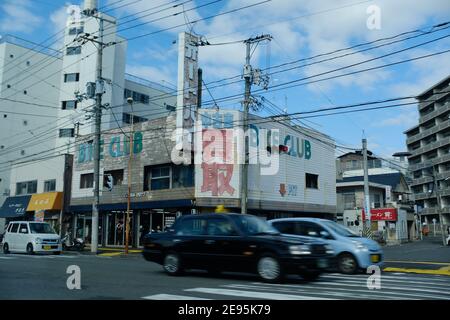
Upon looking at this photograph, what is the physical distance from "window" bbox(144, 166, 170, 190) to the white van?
22.8ft

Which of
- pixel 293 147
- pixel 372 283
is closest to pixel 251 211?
pixel 293 147

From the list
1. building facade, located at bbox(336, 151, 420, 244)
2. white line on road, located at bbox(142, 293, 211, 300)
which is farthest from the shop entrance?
white line on road, located at bbox(142, 293, 211, 300)

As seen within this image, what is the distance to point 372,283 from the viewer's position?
11.4m

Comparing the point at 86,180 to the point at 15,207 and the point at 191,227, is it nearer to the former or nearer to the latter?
the point at 15,207

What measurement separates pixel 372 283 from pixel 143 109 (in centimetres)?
5264

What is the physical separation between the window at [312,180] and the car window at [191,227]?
70.7ft

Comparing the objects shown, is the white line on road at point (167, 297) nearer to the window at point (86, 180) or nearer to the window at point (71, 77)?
the window at point (86, 180)

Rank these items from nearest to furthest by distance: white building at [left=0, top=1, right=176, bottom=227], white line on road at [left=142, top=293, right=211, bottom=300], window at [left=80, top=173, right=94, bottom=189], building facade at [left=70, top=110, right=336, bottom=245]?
1. white line on road at [left=142, top=293, right=211, bottom=300]
2. building facade at [left=70, top=110, right=336, bottom=245]
3. window at [left=80, top=173, right=94, bottom=189]
4. white building at [left=0, top=1, right=176, bottom=227]

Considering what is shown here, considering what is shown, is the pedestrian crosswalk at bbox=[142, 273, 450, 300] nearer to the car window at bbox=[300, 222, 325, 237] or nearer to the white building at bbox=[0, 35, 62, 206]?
the car window at bbox=[300, 222, 325, 237]

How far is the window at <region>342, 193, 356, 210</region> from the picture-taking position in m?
47.4

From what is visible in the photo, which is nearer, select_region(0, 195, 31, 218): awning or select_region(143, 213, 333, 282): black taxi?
select_region(143, 213, 333, 282): black taxi

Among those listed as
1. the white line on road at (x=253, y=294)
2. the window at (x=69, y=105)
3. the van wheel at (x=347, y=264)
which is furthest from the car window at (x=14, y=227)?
the window at (x=69, y=105)

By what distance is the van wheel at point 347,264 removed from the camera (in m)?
14.0
